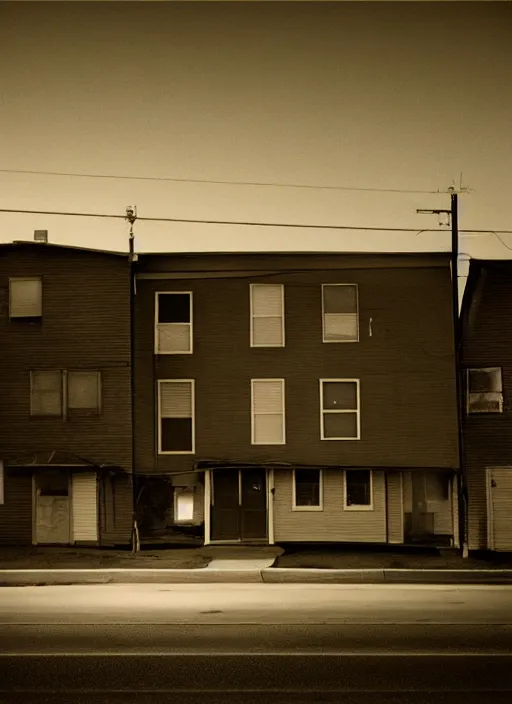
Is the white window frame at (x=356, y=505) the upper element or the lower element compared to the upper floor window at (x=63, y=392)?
lower

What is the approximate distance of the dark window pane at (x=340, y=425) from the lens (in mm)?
26578

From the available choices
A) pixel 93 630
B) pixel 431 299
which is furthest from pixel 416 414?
pixel 93 630

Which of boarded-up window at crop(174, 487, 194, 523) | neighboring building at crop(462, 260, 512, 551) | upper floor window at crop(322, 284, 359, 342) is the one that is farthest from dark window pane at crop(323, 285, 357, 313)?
boarded-up window at crop(174, 487, 194, 523)

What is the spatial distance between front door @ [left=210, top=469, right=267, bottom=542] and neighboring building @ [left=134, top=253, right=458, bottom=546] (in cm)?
3

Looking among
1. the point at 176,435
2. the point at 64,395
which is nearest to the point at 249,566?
the point at 176,435

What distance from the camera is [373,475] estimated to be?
86.9 feet

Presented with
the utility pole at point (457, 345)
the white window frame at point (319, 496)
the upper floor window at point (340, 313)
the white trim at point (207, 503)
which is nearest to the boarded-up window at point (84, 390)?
the white trim at point (207, 503)

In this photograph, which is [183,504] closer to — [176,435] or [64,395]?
[176,435]

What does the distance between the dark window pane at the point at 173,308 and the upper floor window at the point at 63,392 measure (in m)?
2.82

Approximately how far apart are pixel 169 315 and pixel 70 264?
136 inches

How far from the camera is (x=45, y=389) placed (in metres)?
26.5

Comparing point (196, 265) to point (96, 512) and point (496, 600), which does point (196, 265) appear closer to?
point (96, 512)

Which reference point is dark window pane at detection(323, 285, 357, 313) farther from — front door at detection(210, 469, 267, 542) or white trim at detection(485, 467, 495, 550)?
white trim at detection(485, 467, 495, 550)

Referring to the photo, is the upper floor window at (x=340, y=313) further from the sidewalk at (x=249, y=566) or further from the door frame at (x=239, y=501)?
the sidewalk at (x=249, y=566)
